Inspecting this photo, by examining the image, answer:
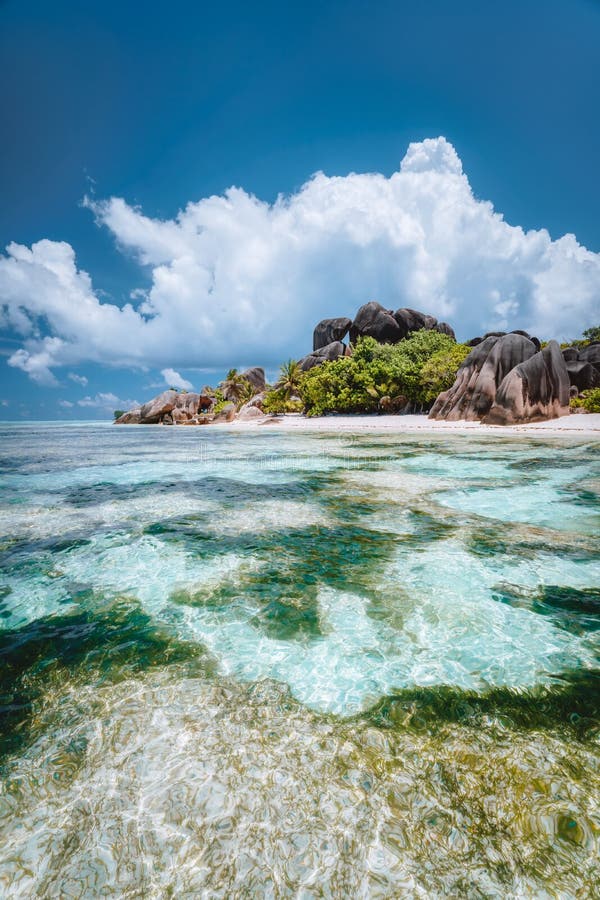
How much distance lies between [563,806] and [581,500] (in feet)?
24.2

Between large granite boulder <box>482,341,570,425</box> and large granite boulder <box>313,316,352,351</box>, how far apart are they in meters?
38.5

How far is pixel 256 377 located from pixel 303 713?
239 feet

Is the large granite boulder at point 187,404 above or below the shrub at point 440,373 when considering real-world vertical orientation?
below

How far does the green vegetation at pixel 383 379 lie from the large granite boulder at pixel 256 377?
28.0m

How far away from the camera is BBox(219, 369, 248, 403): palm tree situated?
223 feet

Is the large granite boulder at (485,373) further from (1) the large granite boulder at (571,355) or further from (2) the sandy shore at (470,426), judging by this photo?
(1) the large granite boulder at (571,355)

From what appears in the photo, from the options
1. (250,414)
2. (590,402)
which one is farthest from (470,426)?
(250,414)

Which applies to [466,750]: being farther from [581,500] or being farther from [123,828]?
[581,500]

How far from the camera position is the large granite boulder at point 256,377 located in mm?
72625

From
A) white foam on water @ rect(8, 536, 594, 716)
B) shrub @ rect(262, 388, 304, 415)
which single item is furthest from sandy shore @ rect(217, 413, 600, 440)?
white foam on water @ rect(8, 536, 594, 716)

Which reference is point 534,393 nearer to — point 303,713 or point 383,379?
point 383,379

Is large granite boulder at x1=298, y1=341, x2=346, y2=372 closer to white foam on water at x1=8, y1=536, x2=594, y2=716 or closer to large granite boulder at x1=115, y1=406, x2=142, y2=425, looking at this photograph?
large granite boulder at x1=115, y1=406, x2=142, y2=425

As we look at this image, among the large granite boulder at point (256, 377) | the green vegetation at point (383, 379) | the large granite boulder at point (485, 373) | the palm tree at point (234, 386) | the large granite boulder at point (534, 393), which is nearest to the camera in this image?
the large granite boulder at point (534, 393)

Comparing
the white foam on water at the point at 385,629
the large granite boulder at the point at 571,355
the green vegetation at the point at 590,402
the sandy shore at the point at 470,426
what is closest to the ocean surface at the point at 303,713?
the white foam on water at the point at 385,629
